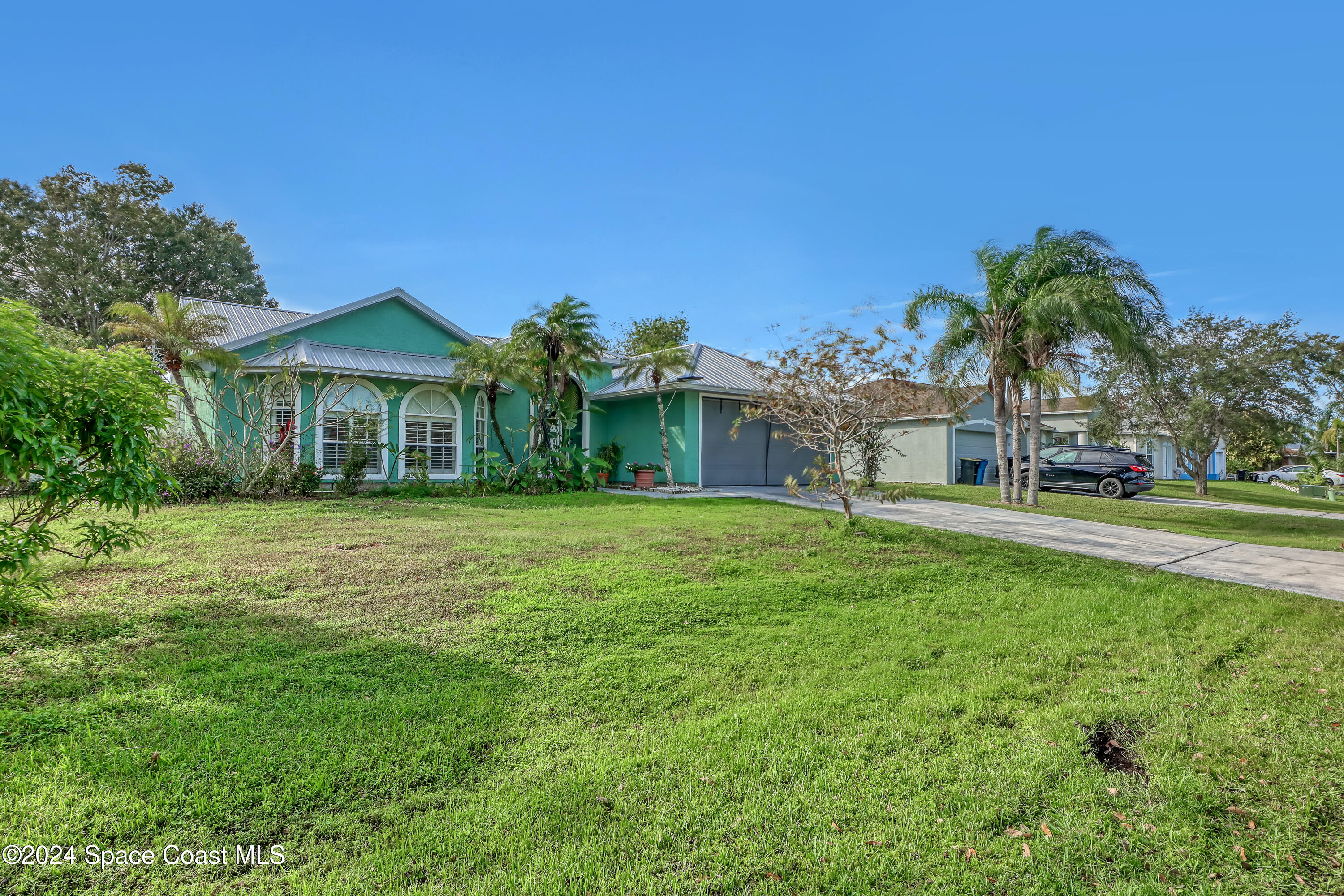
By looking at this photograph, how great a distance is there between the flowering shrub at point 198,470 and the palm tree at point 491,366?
4.95 metres

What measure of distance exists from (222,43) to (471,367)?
715cm

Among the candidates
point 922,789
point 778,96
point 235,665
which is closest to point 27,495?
point 235,665

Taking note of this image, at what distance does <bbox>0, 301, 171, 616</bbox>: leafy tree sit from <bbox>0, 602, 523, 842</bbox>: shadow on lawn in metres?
0.77

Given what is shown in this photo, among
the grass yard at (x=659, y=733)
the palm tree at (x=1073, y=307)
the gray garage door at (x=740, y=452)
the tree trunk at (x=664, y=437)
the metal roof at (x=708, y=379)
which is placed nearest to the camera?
the grass yard at (x=659, y=733)

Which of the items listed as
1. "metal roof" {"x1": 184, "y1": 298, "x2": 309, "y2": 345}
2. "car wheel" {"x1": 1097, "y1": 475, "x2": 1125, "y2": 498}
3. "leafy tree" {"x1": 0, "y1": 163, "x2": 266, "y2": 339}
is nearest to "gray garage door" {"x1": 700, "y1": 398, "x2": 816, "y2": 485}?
"car wheel" {"x1": 1097, "y1": 475, "x2": 1125, "y2": 498}

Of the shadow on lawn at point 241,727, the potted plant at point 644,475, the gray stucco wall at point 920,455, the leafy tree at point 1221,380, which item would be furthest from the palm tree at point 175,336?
the leafy tree at point 1221,380

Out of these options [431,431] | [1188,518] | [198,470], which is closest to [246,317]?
[431,431]

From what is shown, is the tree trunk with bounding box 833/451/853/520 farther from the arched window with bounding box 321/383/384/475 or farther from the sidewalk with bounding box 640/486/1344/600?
the arched window with bounding box 321/383/384/475

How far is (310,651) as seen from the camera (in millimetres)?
4176

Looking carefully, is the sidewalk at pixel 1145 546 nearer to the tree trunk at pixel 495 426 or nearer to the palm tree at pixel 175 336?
the tree trunk at pixel 495 426

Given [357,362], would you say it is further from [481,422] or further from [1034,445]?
[1034,445]

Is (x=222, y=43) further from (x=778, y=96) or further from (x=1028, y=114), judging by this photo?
(x=1028, y=114)

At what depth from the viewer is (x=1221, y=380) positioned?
2044 centimetres

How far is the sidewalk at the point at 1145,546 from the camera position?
23.8ft
